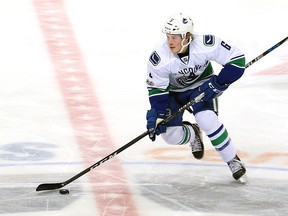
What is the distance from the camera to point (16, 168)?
507cm

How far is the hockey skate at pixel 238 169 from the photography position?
191 inches

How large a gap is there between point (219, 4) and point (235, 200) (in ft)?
10.2

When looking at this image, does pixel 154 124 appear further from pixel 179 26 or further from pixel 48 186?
pixel 48 186

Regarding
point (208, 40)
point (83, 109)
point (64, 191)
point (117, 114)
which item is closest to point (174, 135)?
point (208, 40)

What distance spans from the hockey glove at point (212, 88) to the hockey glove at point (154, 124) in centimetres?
25

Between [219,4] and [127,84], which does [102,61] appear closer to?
[127,84]

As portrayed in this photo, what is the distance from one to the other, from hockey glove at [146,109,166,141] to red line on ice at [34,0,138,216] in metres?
0.32

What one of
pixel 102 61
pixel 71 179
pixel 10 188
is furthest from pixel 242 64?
pixel 102 61

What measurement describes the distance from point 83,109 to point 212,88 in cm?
128

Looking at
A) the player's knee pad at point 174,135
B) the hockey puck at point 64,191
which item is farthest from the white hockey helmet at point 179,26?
the hockey puck at point 64,191

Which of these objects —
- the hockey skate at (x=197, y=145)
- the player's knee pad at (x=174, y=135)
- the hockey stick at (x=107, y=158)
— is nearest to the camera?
the hockey stick at (x=107, y=158)

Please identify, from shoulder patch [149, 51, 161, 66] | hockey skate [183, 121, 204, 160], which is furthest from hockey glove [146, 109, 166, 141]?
hockey skate [183, 121, 204, 160]

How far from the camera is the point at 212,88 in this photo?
15.7 feet

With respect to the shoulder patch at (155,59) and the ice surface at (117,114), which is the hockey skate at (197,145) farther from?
the shoulder patch at (155,59)
